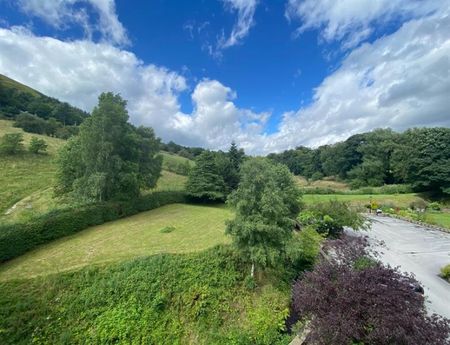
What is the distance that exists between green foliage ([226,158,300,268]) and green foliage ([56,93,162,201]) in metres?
12.7

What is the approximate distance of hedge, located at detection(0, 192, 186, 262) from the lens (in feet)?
44.7

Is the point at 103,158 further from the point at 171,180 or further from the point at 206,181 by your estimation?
the point at 171,180

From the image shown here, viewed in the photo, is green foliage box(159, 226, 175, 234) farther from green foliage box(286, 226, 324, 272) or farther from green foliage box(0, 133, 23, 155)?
green foliage box(0, 133, 23, 155)

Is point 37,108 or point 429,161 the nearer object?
point 429,161

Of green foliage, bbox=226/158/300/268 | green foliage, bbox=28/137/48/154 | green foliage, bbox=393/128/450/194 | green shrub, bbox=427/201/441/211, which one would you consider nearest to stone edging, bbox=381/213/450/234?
green shrub, bbox=427/201/441/211

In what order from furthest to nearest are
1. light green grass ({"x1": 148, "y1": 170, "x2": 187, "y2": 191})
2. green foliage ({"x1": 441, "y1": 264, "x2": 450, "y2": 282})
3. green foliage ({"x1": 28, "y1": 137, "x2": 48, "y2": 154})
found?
light green grass ({"x1": 148, "y1": 170, "x2": 187, "y2": 191}) < green foliage ({"x1": 28, "y1": 137, "x2": 48, "y2": 154}) < green foliage ({"x1": 441, "y1": 264, "x2": 450, "y2": 282})

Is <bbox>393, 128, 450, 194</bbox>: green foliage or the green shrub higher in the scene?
<bbox>393, 128, 450, 194</bbox>: green foliage

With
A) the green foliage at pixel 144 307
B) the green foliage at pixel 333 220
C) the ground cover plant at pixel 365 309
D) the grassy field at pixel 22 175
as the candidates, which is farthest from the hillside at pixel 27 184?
the ground cover plant at pixel 365 309

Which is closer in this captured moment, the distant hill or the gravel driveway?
the gravel driveway

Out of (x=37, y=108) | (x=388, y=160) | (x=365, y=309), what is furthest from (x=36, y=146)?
(x=388, y=160)

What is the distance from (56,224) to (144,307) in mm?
9390

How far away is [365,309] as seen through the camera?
6762 mm

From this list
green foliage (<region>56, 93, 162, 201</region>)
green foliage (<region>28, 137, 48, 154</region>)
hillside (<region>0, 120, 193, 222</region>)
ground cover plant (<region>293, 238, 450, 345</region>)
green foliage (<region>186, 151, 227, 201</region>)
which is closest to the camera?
ground cover plant (<region>293, 238, 450, 345</region>)

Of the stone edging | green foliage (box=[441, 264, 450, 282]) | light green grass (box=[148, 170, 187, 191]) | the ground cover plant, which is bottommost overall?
green foliage (box=[441, 264, 450, 282])
